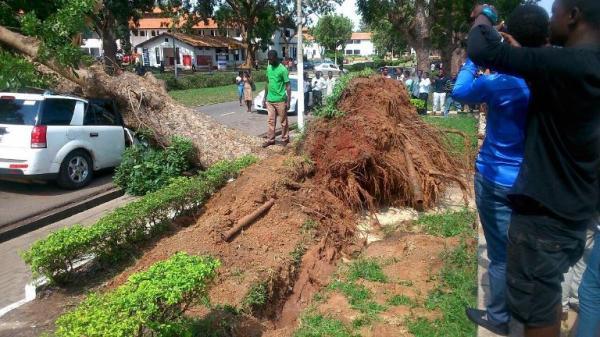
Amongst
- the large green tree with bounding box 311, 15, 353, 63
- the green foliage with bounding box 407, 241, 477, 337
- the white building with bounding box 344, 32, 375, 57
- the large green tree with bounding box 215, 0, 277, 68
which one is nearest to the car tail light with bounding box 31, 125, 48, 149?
the green foliage with bounding box 407, 241, 477, 337

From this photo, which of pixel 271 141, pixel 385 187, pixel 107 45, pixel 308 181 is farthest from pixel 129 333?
pixel 107 45

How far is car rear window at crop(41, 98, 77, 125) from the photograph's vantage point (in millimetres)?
8319

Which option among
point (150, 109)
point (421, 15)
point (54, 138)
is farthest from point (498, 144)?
point (421, 15)

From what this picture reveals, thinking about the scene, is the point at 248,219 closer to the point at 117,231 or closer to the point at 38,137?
the point at 117,231

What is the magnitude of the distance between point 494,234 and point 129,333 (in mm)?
2326

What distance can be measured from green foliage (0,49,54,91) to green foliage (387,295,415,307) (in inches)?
306

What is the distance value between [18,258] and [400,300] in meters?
4.83

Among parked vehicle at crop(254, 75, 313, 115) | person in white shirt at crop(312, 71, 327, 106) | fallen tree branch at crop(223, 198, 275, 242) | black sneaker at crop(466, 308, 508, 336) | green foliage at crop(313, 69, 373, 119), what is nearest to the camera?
black sneaker at crop(466, 308, 508, 336)

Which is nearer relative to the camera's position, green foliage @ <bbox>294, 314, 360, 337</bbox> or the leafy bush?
green foliage @ <bbox>294, 314, 360, 337</bbox>

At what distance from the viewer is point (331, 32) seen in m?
83.2

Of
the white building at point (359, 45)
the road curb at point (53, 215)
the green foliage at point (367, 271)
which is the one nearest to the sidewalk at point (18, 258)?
the road curb at point (53, 215)

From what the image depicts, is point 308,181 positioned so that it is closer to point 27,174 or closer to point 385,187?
point 385,187

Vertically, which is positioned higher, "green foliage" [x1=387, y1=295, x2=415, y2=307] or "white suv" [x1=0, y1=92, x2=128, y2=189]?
"white suv" [x1=0, y1=92, x2=128, y2=189]

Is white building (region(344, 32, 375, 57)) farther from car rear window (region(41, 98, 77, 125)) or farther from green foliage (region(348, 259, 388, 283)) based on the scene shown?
green foliage (region(348, 259, 388, 283))
